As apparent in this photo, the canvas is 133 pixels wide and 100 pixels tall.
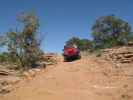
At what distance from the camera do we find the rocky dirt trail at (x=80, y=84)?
14.5m

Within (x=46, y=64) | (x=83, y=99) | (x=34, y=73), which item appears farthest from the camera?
(x=46, y=64)

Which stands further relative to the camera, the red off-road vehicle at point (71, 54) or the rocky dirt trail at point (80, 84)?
the red off-road vehicle at point (71, 54)

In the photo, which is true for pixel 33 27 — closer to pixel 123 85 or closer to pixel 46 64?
pixel 46 64

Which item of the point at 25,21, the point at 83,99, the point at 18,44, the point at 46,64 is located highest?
the point at 25,21

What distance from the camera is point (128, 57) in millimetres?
20453

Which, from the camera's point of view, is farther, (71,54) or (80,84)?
(71,54)

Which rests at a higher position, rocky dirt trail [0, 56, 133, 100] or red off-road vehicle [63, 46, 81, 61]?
red off-road vehicle [63, 46, 81, 61]

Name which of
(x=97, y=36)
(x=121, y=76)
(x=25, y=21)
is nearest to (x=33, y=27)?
(x=25, y=21)

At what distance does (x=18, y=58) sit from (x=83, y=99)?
44.7 feet

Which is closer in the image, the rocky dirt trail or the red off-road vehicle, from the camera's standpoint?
the rocky dirt trail

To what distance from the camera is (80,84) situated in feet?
55.3

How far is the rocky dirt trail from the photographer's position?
1454 cm

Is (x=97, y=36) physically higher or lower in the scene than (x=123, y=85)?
higher

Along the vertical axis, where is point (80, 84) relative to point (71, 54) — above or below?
below
